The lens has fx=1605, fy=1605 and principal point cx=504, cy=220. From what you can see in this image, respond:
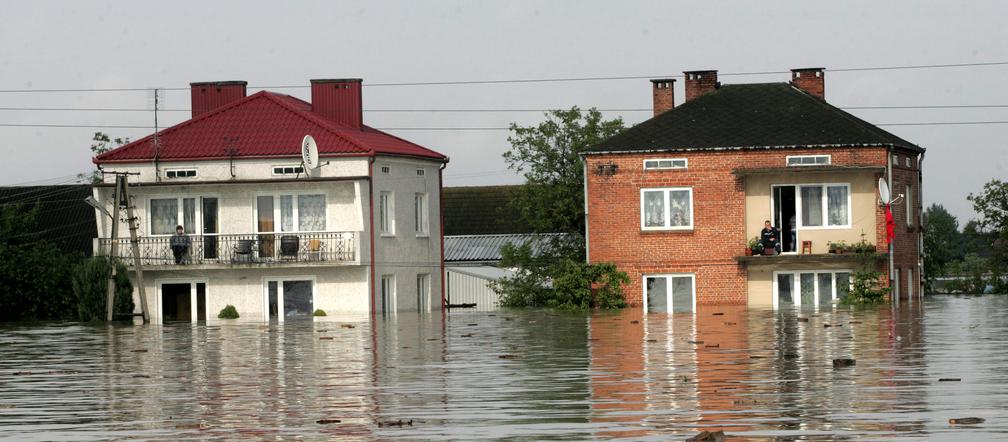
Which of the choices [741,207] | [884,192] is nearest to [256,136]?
[741,207]

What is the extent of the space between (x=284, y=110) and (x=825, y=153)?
16.3m

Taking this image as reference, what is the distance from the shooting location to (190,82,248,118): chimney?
51.1 meters

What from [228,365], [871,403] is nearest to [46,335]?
[228,365]

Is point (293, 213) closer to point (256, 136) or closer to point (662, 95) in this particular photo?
point (256, 136)

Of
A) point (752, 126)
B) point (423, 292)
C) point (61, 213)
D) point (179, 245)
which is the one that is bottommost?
point (423, 292)

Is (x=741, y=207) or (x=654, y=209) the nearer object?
(x=741, y=207)

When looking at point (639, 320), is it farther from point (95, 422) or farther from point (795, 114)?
point (95, 422)

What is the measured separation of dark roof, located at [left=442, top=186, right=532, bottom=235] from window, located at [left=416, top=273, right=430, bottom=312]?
535 inches

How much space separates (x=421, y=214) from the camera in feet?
167

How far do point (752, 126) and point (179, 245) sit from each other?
17022 millimetres

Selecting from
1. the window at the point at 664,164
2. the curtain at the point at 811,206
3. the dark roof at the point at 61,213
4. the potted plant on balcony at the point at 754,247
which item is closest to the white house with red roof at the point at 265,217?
the window at the point at 664,164

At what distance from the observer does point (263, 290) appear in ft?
154

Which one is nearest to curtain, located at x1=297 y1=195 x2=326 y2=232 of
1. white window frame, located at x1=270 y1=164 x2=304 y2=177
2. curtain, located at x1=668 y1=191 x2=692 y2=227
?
white window frame, located at x1=270 y1=164 x2=304 y2=177

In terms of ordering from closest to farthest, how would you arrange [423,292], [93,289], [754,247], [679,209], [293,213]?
[93,289]
[754,247]
[679,209]
[293,213]
[423,292]
